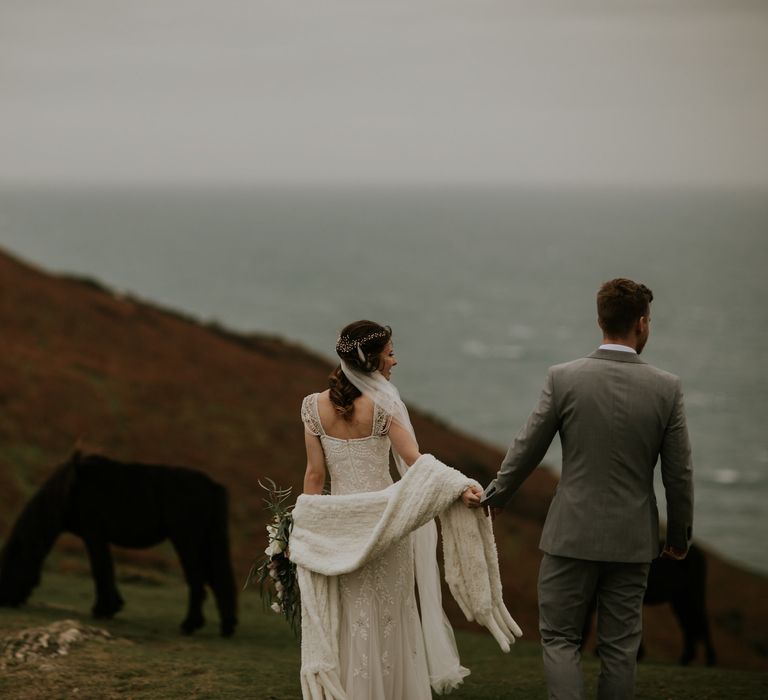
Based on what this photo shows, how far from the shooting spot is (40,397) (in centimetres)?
1884

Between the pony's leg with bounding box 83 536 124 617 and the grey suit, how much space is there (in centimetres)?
640

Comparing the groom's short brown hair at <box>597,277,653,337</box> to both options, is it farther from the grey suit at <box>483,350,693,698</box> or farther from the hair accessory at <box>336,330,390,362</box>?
the hair accessory at <box>336,330,390,362</box>

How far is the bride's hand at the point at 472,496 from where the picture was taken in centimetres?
623

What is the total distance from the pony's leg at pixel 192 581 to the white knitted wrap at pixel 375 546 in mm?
4638

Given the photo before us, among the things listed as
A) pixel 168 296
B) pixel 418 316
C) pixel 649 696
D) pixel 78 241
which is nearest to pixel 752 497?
pixel 649 696

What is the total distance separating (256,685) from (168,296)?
12917 centimetres

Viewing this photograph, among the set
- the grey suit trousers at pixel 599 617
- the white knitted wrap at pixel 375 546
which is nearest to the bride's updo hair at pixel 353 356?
the white knitted wrap at pixel 375 546

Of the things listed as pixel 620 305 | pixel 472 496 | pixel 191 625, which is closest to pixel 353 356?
pixel 472 496

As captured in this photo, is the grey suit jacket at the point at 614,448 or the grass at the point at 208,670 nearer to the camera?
the grey suit jacket at the point at 614,448

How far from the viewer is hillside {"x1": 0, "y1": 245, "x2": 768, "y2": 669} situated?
17406 millimetres

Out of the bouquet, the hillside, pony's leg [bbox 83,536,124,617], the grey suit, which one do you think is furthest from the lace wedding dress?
the hillside

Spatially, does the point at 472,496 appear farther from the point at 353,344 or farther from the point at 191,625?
the point at 191,625

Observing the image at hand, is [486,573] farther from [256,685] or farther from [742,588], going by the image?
[742,588]

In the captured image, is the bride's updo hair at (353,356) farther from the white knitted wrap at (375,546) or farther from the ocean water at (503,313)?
the ocean water at (503,313)
